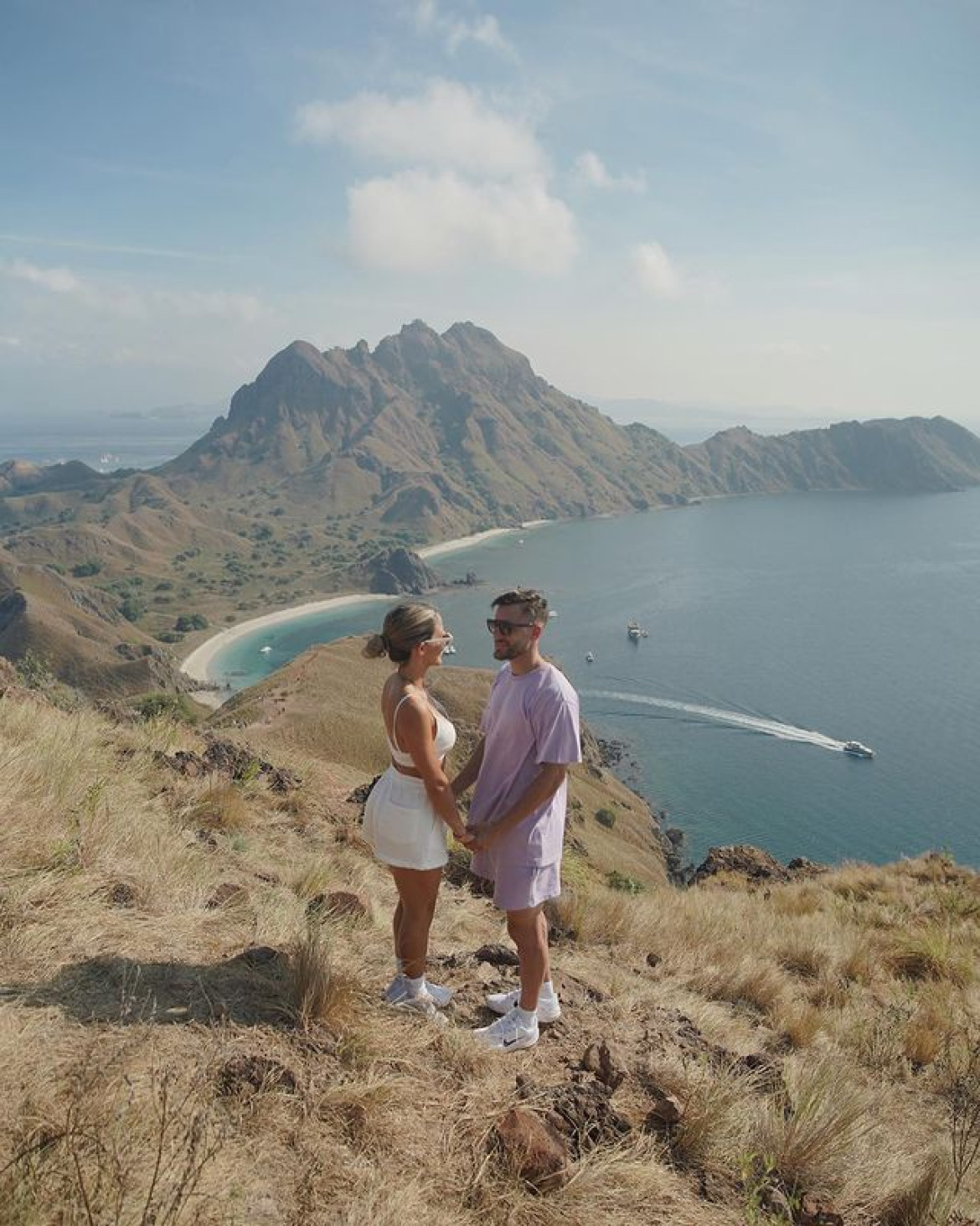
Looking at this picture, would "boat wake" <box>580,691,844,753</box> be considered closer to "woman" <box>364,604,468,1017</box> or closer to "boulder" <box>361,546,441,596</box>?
"woman" <box>364,604,468,1017</box>

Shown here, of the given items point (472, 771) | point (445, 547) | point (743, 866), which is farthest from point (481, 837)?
point (445, 547)

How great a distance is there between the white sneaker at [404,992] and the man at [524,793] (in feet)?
1.25

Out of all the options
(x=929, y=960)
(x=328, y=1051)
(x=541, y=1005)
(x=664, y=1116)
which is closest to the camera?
(x=328, y=1051)

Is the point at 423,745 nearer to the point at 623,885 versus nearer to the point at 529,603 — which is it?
the point at 529,603

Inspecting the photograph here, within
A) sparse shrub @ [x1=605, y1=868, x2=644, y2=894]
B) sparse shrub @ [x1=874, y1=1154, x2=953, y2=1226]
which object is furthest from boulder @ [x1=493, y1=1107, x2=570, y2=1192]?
sparse shrub @ [x1=605, y1=868, x2=644, y2=894]

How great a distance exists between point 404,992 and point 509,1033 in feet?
2.07

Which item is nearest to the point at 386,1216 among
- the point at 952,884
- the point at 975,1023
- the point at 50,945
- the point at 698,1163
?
the point at 698,1163

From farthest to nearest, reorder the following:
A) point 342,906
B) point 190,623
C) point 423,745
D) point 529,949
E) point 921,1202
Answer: point 190,623 < point 342,906 < point 529,949 < point 423,745 < point 921,1202

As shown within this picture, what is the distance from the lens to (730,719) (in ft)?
225

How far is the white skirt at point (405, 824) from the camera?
4.04 m

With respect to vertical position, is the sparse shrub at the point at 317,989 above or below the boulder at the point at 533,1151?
above

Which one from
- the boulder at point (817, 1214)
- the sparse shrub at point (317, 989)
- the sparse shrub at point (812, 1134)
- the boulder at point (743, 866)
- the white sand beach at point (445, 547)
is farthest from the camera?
the white sand beach at point (445, 547)

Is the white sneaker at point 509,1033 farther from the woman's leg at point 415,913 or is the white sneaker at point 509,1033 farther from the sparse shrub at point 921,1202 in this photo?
the sparse shrub at point 921,1202

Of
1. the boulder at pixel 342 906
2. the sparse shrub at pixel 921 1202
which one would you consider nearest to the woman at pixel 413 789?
the boulder at pixel 342 906
